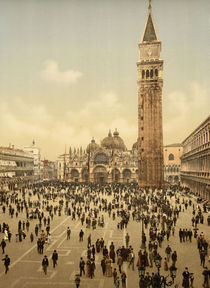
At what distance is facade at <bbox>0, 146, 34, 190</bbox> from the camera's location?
192 ft

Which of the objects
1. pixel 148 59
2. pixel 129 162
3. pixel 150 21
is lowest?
pixel 129 162

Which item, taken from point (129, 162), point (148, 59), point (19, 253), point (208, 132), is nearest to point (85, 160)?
point (129, 162)

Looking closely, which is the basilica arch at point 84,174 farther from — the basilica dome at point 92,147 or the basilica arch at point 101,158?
the basilica dome at point 92,147

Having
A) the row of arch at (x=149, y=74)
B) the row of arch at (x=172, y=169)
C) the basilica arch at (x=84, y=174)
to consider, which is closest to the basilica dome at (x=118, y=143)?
the basilica arch at (x=84, y=174)

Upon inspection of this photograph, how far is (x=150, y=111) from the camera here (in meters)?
66.3

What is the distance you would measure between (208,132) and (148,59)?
34.8 metres

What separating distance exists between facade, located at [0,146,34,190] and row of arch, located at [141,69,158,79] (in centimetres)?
3447

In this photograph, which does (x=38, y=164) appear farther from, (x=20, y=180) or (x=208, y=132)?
(x=208, y=132)

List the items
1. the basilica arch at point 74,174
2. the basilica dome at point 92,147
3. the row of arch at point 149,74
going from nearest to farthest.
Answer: the row of arch at point 149,74
the basilica arch at point 74,174
the basilica dome at point 92,147

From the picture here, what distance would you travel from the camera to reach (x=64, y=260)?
16984 mm

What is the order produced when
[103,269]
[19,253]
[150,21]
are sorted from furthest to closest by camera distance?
[150,21], [19,253], [103,269]

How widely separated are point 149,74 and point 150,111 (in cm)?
837

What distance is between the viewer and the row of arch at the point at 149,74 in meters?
66.5

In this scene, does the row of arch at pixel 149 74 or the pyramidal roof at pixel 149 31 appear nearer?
A: the row of arch at pixel 149 74
